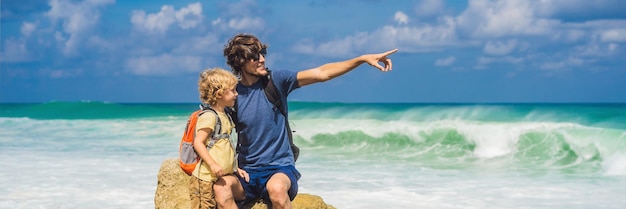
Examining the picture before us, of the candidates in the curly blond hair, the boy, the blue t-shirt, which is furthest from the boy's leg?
the curly blond hair

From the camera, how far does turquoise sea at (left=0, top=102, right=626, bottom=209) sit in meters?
9.66

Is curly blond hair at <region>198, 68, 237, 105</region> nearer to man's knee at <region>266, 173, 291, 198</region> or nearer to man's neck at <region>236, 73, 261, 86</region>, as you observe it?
man's neck at <region>236, 73, 261, 86</region>

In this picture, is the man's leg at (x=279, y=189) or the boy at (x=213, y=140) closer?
the boy at (x=213, y=140)

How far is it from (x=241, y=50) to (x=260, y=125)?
0.44m

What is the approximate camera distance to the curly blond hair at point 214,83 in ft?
15.0

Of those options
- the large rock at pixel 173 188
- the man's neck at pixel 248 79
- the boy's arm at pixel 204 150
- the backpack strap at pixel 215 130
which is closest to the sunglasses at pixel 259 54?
the man's neck at pixel 248 79

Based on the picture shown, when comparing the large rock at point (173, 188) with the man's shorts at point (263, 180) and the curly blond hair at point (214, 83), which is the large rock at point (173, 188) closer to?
the man's shorts at point (263, 180)

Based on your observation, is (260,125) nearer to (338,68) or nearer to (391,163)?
(338,68)

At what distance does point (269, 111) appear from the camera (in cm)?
485

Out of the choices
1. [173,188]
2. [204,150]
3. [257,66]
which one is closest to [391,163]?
[173,188]

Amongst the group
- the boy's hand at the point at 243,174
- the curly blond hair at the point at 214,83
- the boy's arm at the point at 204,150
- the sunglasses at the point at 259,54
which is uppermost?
the sunglasses at the point at 259,54

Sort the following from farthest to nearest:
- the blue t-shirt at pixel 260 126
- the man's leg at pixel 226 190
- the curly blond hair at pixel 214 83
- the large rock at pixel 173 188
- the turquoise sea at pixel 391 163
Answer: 1. the turquoise sea at pixel 391 163
2. the large rock at pixel 173 188
3. the blue t-shirt at pixel 260 126
4. the man's leg at pixel 226 190
5. the curly blond hair at pixel 214 83

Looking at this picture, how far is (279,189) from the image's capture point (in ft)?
15.5

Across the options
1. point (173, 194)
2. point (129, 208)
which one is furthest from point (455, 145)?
point (173, 194)
